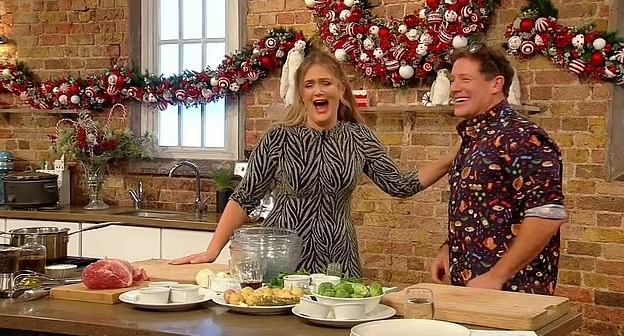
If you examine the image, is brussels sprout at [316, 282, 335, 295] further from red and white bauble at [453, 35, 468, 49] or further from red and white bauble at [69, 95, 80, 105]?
red and white bauble at [69, 95, 80, 105]

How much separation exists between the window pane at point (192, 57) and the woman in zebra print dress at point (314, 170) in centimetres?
259

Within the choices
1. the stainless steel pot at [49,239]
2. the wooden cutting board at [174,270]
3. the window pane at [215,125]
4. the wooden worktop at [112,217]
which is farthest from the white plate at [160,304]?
the window pane at [215,125]

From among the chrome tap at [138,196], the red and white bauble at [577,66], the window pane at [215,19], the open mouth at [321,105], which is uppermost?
the window pane at [215,19]

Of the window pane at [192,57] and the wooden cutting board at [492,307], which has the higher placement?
the window pane at [192,57]

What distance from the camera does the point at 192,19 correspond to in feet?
19.6

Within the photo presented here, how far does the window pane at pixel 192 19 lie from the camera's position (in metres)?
→ 5.93

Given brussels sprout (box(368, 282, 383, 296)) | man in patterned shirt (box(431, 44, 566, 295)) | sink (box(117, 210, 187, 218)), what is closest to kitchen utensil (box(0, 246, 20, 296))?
brussels sprout (box(368, 282, 383, 296))

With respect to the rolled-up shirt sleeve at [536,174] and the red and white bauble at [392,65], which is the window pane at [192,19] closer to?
the red and white bauble at [392,65]

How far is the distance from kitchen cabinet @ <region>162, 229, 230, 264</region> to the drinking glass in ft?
7.66

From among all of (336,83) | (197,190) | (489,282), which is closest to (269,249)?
(489,282)

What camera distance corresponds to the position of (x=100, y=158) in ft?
19.0

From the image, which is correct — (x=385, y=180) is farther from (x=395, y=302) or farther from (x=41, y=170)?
(x=41, y=170)

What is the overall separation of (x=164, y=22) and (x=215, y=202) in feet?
4.32

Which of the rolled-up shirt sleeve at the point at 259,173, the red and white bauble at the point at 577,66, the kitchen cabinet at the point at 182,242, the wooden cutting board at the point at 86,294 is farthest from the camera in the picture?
the kitchen cabinet at the point at 182,242
